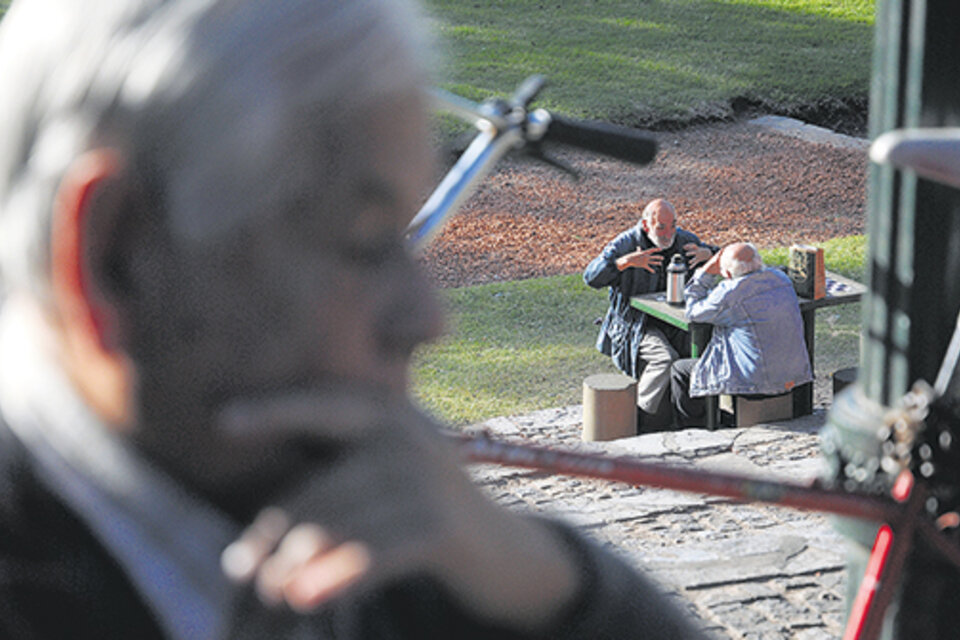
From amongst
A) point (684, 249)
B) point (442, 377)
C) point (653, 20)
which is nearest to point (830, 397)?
point (684, 249)

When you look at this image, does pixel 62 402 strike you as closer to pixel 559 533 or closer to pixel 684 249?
pixel 559 533

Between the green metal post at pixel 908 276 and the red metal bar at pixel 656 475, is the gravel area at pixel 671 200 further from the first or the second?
the red metal bar at pixel 656 475

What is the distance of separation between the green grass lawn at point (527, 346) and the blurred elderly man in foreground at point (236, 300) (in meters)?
7.01

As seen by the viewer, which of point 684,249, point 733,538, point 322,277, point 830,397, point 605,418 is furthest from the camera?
point 684,249

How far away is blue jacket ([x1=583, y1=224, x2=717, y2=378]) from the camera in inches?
324

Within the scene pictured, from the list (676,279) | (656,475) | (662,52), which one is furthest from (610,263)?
(662,52)

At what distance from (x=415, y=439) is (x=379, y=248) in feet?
0.33

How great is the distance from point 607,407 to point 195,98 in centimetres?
675

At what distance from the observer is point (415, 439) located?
625 mm

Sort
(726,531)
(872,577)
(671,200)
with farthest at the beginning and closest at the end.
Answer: (671,200) → (726,531) → (872,577)

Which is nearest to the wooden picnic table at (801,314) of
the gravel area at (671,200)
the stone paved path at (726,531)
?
the stone paved path at (726,531)

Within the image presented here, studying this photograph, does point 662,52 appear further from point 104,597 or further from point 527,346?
point 104,597

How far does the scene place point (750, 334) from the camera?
7.29 m

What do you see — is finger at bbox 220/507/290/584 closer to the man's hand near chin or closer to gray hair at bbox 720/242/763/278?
the man's hand near chin
